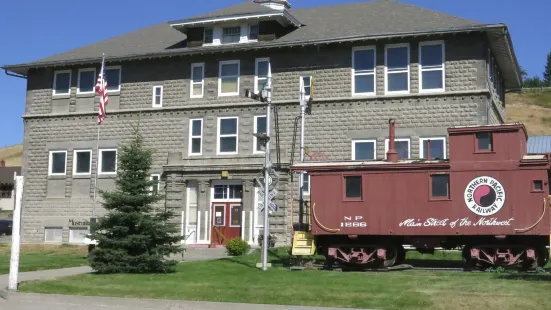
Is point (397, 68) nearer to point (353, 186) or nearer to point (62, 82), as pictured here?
point (353, 186)

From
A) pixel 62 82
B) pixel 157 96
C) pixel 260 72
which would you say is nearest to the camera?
pixel 260 72

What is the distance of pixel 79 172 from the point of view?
37.0m

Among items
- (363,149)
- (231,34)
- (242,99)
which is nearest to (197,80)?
(242,99)

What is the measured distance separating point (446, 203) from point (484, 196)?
114 centimetres

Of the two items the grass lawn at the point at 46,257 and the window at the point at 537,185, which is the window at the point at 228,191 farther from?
the window at the point at 537,185

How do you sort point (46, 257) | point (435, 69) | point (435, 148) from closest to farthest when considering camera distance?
point (46, 257) < point (435, 148) < point (435, 69)

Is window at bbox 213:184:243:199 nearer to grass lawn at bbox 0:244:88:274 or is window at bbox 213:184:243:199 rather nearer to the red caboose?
grass lawn at bbox 0:244:88:274

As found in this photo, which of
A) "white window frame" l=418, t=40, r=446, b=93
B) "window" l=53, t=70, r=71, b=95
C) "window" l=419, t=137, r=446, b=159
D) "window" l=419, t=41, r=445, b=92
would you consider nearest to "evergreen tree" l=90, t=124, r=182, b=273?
"window" l=419, t=137, r=446, b=159

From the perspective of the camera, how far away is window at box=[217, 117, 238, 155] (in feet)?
113

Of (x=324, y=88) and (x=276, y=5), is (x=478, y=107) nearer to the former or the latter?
(x=324, y=88)

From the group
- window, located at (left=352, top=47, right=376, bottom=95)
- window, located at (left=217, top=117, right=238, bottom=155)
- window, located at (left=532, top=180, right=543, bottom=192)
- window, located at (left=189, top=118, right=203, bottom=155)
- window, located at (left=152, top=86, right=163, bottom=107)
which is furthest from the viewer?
window, located at (left=152, top=86, right=163, bottom=107)

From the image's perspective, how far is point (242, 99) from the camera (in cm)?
3434

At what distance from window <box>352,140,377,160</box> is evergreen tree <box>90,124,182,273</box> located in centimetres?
1311

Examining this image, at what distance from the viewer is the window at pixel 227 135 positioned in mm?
34344
